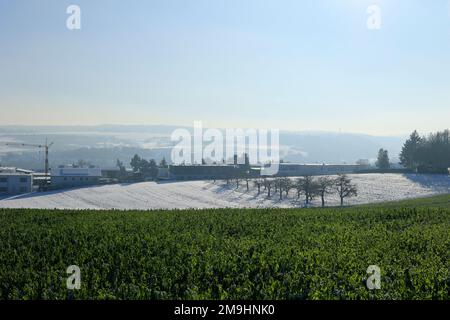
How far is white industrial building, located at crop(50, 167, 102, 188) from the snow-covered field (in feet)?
49.8

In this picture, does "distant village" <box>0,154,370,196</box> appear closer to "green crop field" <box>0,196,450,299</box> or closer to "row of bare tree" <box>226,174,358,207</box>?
"row of bare tree" <box>226,174,358,207</box>

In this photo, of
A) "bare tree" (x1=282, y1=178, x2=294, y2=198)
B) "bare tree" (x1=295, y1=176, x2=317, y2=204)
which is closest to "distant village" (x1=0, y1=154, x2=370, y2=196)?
"bare tree" (x1=282, y1=178, x2=294, y2=198)

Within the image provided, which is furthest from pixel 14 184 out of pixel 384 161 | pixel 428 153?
pixel 384 161

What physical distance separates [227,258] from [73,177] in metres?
98.9

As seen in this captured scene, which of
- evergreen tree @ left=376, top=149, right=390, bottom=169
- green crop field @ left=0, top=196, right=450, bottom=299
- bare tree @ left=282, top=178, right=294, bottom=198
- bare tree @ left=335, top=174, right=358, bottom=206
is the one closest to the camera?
green crop field @ left=0, top=196, right=450, bottom=299

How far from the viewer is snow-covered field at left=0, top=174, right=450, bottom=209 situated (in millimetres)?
73250

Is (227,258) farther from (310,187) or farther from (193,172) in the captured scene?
(193,172)

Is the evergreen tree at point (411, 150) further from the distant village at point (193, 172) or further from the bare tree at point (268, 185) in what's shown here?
the bare tree at point (268, 185)

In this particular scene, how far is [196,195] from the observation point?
85.2m

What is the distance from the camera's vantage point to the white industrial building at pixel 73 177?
105387 millimetres

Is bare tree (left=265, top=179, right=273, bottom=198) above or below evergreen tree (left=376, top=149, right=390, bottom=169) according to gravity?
below

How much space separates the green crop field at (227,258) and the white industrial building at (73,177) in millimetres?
84249

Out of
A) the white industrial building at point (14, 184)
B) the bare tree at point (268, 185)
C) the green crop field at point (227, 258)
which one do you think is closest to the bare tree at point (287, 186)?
the bare tree at point (268, 185)
